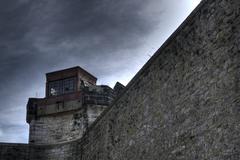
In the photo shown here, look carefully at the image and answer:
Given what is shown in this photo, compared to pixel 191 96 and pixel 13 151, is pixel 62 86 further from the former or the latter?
pixel 191 96

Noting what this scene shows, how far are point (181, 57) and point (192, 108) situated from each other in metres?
1.04

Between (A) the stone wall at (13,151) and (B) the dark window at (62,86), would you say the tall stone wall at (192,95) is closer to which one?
(A) the stone wall at (13,151)

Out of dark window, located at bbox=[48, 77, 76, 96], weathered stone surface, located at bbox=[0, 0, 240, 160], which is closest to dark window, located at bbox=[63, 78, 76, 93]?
dark window, located at bbox=[48, 77, 76, 96]

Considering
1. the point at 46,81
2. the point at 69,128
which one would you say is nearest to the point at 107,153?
the point at 69,128

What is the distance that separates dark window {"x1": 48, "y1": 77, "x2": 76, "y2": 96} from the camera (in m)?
21.0

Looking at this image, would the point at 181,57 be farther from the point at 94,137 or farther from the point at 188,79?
the point at 94,137

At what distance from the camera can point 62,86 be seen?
69.9 ft

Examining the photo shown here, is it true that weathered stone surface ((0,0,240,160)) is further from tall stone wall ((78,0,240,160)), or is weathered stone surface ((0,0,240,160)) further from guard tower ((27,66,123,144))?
guard tower ((27,66,123,144))

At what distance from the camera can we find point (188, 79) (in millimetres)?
7156

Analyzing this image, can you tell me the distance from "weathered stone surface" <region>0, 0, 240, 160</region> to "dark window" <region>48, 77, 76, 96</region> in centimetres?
1074

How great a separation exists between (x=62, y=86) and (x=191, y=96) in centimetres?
1490

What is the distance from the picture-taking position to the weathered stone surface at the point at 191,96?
5.97 meters

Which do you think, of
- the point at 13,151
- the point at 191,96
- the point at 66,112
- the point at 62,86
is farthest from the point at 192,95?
the point at 62,86

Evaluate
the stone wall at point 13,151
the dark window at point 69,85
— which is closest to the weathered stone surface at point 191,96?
the stone wall at point 13,151
